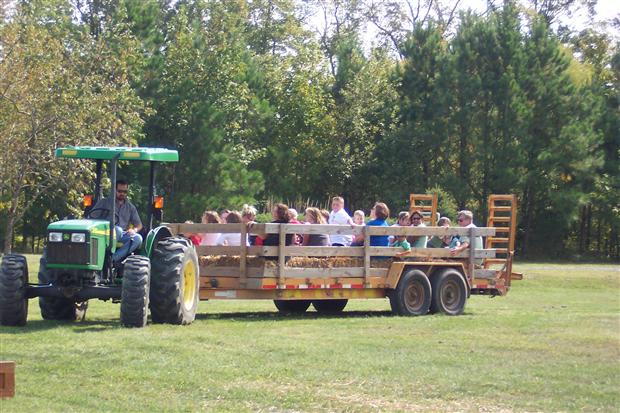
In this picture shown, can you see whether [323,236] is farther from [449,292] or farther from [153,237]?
[153,237]

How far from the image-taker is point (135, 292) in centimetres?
1399

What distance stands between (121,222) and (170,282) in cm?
111

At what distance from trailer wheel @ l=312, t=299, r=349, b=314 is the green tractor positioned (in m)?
4.05

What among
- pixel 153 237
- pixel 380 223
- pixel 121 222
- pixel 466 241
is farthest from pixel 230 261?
pixel 466 241

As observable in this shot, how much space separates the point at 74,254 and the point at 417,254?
637cm

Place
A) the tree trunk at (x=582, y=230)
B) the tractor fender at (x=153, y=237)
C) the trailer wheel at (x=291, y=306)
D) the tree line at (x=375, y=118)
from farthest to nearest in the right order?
the tree trunk at (x=582, y=230) → the tree line at (x=375, y=118) → the trailer wheel at (x=291, y=306) → the tractor fender at (x=153, y=237)

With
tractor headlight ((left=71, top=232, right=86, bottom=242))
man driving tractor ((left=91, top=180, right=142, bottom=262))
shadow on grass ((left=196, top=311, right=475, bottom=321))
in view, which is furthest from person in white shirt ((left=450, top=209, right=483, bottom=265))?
tractor headlight ((left=71, top=232, right=86, bottom=242))

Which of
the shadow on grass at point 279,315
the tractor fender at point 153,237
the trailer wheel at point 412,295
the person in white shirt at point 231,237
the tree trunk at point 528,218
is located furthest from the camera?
the tree trunk at point 528,218

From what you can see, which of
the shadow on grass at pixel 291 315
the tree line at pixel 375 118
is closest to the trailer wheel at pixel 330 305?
the shadow on grass at pixel 291 315

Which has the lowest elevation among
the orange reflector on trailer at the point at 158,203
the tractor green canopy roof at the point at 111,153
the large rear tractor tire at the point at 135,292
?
the large rear tractor tire at the point at 135,292

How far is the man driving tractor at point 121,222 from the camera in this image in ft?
49.2

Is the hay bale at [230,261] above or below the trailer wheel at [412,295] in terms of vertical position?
above

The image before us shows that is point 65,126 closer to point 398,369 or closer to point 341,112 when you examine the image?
point 398,369

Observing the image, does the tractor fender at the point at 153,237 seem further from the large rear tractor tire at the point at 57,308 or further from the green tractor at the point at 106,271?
the large rear tractor tire at the point at 57,308
